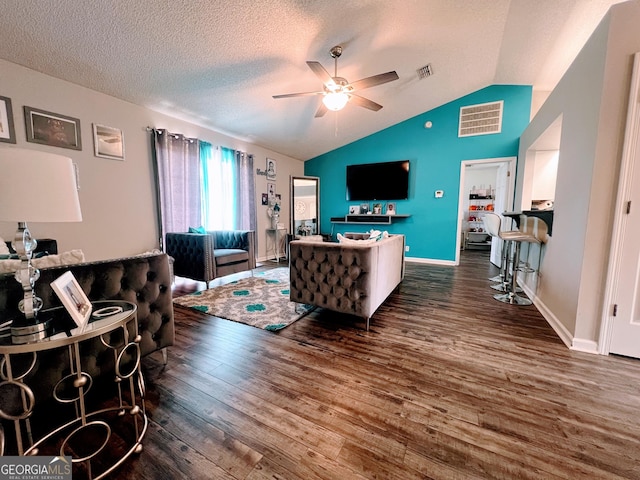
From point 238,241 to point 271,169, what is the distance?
2.35 metres

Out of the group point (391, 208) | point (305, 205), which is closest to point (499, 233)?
point (391, 208)

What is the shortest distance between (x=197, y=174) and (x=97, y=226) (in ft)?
4.97

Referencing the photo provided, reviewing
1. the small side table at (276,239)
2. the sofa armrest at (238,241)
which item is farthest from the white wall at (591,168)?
the small side table at (276,239)

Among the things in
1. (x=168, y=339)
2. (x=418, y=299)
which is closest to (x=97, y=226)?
(x=168, y=339)

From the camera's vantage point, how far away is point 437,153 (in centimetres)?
516

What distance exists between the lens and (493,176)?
7.48m

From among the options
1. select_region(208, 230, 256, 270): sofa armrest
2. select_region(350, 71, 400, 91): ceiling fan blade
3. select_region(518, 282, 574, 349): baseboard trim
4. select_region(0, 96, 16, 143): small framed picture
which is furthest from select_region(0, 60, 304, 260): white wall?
select_region(518, 282, 574, 349): baseboard trim

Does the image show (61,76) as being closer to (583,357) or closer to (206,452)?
(206,452)

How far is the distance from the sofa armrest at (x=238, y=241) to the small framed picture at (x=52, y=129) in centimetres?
187

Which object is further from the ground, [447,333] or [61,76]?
[61,76]

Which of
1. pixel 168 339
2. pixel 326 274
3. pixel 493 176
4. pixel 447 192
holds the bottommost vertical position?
pixel 168 339

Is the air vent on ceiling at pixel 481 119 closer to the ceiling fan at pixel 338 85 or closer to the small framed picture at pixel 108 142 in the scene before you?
the ceiling fan at pixel 338 85

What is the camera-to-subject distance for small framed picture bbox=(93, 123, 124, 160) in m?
2.96

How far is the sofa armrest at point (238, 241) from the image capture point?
389 cm
